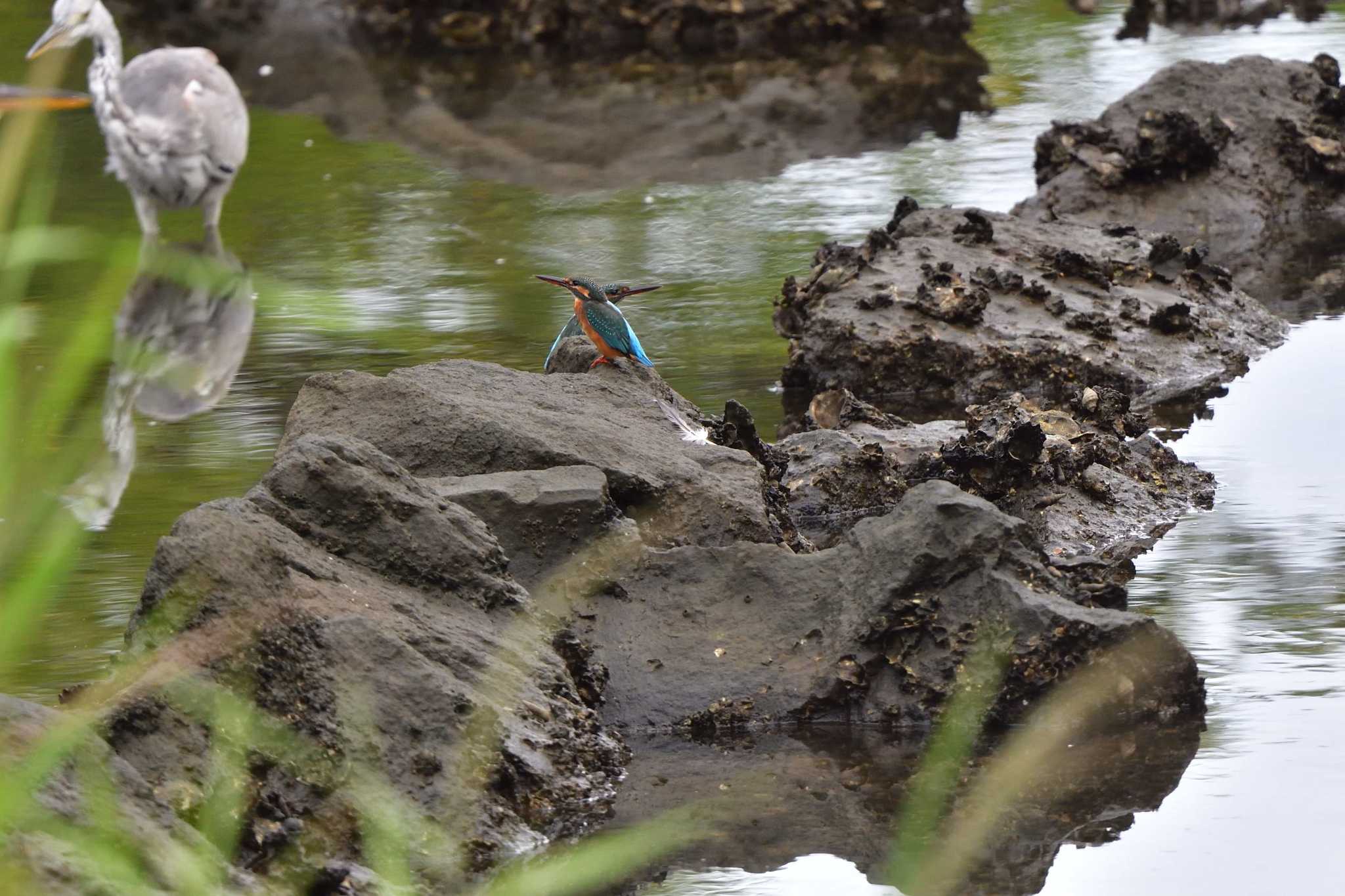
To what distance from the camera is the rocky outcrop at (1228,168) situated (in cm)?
968

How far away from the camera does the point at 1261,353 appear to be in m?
8.08

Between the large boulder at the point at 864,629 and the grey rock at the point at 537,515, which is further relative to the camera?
the grey rock at the point at 537,515

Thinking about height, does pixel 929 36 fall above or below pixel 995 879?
below

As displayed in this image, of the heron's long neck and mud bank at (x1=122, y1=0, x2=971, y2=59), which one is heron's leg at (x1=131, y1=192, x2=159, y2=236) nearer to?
the heron's long neck

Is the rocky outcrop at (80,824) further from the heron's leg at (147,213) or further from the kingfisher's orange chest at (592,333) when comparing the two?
the heron's leg at (147,213)

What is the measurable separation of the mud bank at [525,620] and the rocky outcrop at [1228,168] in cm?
450

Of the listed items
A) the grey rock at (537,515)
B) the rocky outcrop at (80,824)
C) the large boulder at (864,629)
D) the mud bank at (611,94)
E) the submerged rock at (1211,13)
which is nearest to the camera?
the rocky outcrop at (80,824)

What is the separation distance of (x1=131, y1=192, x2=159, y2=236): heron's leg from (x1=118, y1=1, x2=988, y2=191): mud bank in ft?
7.91

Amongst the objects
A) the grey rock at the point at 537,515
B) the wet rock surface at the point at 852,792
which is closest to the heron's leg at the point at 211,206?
the grey rock at the point at 537,515

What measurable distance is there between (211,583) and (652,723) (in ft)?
3.75

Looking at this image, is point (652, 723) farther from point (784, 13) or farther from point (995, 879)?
point (784, 13)

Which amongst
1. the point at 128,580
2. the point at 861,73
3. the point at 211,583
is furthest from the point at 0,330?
the point at 861,73

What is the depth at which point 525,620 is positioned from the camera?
14.9 feet

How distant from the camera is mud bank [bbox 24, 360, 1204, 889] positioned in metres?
3.88
